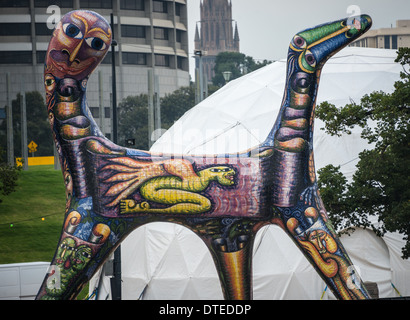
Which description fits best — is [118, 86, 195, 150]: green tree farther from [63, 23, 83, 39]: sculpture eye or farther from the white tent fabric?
[63, 23, 83, 39]: sculpture eye

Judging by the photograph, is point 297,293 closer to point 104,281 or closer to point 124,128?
point 104,281

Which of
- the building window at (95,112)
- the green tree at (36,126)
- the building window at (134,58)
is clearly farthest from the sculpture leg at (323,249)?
the building window at (134,58)

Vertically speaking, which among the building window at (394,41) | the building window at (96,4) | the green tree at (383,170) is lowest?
the green tree at (383,170)

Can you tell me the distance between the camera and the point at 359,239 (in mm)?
17500

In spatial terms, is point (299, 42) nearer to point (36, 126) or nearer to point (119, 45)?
point (36, 126)

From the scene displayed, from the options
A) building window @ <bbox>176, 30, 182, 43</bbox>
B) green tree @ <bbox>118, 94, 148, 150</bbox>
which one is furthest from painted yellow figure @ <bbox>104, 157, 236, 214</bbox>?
building window @ <bbox>176, 30, 182, 43</bbox>

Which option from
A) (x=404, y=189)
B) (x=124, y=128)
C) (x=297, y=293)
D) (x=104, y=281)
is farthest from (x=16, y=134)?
(x=404, y=189)

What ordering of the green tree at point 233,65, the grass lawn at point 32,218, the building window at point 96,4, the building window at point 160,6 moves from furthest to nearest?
the green tree at point 233,65
the building window at point 160,6
the building window at point 96,4
the grass lawn at point 32,218

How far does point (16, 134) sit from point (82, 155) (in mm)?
42364

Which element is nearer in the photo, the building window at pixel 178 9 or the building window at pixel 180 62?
the building window at pixel 178 9

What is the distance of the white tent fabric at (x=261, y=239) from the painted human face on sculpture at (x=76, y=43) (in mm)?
8564

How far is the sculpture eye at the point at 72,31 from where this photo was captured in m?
8.82

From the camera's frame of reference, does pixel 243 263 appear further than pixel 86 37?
Yes

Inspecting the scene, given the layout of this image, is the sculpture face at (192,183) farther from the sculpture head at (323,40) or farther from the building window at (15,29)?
the building window at (15,29)
